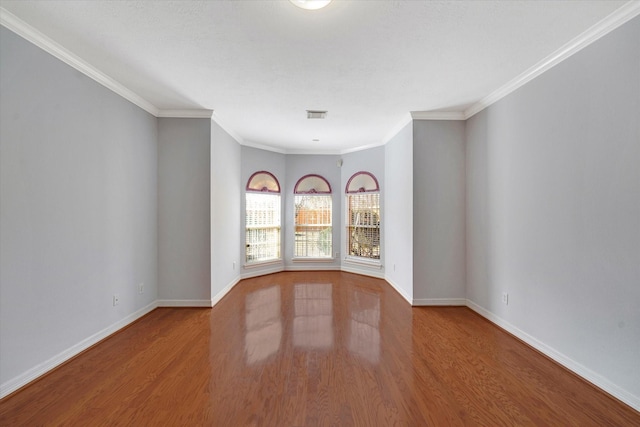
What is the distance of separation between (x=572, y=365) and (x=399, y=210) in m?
2.78

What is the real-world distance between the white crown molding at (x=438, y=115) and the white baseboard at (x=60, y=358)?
14.6 feet

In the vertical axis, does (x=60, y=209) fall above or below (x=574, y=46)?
below

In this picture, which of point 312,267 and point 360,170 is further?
point 312,267

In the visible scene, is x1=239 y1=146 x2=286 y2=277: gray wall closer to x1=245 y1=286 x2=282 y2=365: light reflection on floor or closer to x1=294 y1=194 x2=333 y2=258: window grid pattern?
x1=294 y1=194 x2=333 y2=258: window grid pattern

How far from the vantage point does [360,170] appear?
605 centimetres

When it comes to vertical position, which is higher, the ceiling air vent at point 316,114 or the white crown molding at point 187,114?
the ceiling air vent at point 316,114

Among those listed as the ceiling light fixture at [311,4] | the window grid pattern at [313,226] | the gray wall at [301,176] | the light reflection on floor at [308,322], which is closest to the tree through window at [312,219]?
the window grid pattern at [313,226]

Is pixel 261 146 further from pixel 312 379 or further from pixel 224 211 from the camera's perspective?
pixel 312 379

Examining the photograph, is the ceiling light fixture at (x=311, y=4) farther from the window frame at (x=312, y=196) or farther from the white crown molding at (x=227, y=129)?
the window frame at (x=312, y=196)

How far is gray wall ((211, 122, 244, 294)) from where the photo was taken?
13.6ft

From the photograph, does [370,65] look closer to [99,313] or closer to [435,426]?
[435,426]

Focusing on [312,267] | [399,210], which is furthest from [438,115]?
[312,267]

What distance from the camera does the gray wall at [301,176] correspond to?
20.9 feet

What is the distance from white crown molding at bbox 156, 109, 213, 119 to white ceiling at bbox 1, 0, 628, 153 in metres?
0.16
